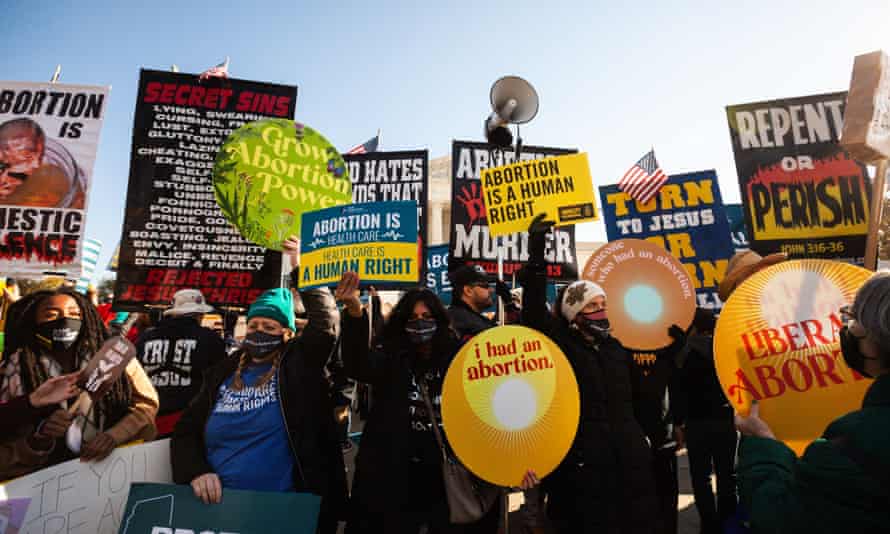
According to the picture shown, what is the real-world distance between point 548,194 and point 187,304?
3141 millimetres

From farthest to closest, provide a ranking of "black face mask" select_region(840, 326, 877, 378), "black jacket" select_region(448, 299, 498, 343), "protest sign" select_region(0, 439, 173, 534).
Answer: "black jacket" select_region(448, 299, 498, 343) < "protest sign" select_region(0, 439, 173, 534) < "black face mask" select_region(840, 326, 877, 378)

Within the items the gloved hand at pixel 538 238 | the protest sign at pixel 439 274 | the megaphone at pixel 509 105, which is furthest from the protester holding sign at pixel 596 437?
the protest sign at pixel 439 274

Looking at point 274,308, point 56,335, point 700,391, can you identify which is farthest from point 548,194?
point 56,335

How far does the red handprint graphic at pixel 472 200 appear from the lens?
667cm

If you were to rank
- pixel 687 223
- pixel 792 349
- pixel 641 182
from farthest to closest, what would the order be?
pixel 641 182 < pixel 687 223 < pixel 792 349

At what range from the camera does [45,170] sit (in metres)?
4.11

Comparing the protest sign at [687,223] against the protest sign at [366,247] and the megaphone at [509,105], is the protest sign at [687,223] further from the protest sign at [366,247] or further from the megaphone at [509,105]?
the protest sign at [366,247]

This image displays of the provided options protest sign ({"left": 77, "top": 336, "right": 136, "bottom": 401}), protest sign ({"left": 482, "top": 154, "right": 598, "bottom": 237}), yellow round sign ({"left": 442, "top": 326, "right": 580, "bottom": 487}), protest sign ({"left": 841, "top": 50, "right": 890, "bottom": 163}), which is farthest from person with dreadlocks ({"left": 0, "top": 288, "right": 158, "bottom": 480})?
protest sign ({"left": 841, "top": 50, "right": 890, "bottom": 163})

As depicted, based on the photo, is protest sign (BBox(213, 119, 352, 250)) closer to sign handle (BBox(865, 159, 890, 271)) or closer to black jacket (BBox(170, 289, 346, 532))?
black jacket (BBox(170, 289, 346, 532))

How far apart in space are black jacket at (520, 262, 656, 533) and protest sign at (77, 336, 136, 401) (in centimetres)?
232

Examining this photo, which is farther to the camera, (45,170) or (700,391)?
(45,170)

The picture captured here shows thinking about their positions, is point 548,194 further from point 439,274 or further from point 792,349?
point 439,274

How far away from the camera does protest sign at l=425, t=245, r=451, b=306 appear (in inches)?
363

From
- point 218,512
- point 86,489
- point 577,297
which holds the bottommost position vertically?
point 218,512
